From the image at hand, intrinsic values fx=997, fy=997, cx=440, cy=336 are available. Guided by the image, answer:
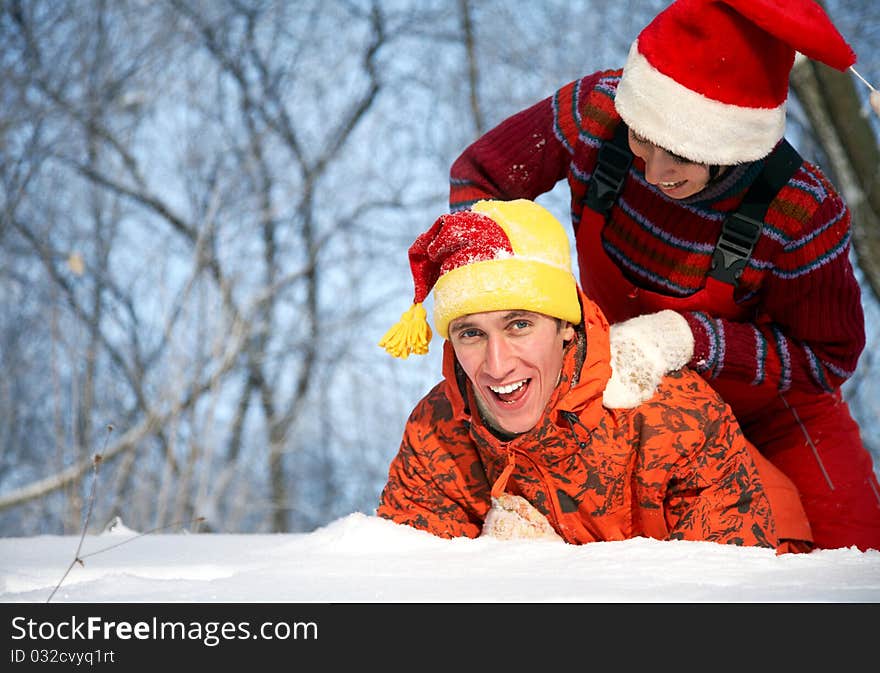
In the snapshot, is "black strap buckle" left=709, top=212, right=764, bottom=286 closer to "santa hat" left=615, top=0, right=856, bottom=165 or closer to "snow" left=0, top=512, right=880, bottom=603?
"santa hat" left=615, top=0, right=856, bottom=165

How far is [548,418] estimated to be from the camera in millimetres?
2662

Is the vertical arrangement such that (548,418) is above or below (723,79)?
below

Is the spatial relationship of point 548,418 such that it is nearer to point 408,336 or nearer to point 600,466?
point 600,466

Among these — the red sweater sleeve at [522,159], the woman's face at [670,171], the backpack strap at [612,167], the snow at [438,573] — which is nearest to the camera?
the snow at [438,573]

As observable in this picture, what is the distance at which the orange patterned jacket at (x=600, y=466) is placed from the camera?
2678 millimetres

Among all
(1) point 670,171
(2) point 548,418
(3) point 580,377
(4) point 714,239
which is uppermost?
(1) point 670,171

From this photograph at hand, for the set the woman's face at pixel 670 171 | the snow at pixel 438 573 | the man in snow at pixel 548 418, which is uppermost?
the woman's face at pixel 670 171

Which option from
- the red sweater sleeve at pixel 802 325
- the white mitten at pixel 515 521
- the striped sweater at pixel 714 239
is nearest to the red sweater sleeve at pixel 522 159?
the striped sweater at pixel 714 239

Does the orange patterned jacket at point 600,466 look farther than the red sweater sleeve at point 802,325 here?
No

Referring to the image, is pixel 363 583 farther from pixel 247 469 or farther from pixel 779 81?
pixel 247 469

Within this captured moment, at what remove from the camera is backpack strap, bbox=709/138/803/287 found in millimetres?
2848

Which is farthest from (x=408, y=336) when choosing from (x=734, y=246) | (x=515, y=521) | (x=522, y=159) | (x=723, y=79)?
(x=723, y=79)

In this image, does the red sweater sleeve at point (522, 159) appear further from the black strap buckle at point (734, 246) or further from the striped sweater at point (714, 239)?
the black strap buckle at point (734, 246)

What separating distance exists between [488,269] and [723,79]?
2.75ft
